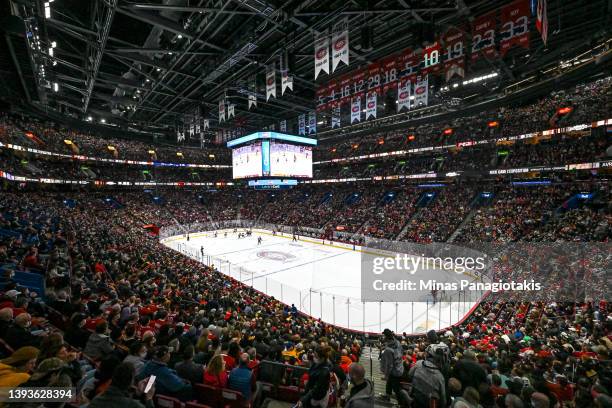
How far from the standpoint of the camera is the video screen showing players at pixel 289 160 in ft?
88.9

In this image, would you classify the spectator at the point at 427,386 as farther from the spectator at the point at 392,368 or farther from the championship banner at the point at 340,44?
A: the championship banner at the point at 340,44

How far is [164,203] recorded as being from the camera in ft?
144

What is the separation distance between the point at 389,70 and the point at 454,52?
11.5ft

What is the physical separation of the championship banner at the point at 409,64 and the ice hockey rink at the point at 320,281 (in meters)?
11.4

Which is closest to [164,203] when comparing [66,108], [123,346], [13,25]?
[66,108]

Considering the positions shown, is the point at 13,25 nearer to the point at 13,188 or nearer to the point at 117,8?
the point at 117,8

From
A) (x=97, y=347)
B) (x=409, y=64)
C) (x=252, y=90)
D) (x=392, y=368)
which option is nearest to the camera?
(x=97, y=347)

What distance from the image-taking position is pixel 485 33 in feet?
35.2

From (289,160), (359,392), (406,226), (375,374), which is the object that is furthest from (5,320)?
(406,226)

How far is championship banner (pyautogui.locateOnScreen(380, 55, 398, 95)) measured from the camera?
14.3 metres

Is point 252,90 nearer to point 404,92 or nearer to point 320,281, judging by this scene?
point 404,92

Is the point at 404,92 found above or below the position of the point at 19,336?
above

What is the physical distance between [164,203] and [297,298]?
121 feet

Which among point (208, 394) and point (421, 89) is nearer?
point (208, 394)
